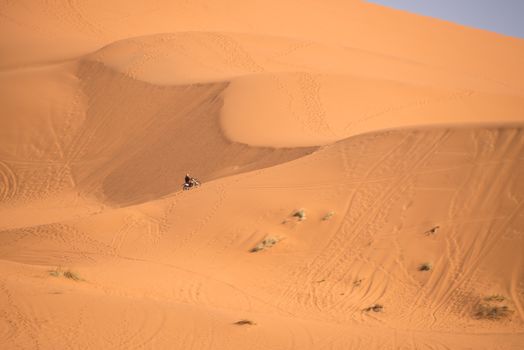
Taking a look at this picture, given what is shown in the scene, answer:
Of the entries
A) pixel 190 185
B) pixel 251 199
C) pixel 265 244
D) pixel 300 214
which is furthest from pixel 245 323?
pixel 190 185

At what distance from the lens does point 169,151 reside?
77.0 feet

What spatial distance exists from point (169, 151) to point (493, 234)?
505 inches

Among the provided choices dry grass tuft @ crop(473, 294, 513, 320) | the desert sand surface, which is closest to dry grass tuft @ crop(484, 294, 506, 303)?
dry grass tuft @ crop(473, 294, 513, 320)

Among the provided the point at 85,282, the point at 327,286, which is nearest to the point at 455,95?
the point at 327,286

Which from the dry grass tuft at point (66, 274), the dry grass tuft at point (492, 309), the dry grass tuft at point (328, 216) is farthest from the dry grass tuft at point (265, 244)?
the dry grass tuft at point (492, 309)

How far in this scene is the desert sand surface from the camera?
10.9 meters

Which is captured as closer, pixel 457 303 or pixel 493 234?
pixel 457 303

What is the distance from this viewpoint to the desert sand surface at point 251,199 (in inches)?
428

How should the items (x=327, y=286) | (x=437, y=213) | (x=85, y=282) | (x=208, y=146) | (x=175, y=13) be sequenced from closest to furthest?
1. (x=85, y=282)
2. (x=327, y=286)
3. (x=437, y=213)
4. (x=208, y=146)
5. (x=175, y=13)

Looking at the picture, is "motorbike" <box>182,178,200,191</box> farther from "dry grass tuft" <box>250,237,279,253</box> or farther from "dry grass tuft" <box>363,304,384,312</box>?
"dry grass tuft" <box>363,304,384,312</box>

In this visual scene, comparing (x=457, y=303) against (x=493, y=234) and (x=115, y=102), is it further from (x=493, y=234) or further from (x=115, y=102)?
(x=115, y=102)

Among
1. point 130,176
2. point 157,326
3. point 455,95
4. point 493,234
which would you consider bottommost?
point 157,326

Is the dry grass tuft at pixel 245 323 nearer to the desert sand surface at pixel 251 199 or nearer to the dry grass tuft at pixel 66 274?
the desert sand surface at pixel 251 199

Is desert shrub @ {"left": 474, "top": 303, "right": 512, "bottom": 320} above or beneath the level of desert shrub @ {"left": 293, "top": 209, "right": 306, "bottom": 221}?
beneath
